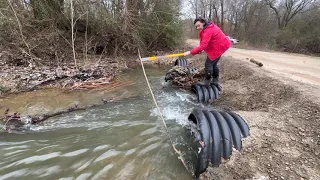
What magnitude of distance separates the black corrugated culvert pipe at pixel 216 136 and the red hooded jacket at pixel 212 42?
6.90ft

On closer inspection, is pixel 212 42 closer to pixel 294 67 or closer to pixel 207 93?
pixel 207 93

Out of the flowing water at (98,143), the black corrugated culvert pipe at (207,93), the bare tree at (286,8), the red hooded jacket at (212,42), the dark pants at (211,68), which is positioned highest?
the bare tree at (286,8)

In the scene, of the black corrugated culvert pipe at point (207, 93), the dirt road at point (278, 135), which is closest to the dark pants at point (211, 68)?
the black corrugated culvert pipe at point (207, 93)

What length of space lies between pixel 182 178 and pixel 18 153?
2582mm

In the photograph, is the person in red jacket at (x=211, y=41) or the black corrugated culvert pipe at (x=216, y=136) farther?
the person in red jacket at (x=211, y=41)

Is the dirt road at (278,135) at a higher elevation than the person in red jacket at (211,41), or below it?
below

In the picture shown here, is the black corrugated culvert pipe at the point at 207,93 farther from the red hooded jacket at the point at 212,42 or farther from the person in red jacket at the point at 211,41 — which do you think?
the red hooded jacket at the point at 212,42

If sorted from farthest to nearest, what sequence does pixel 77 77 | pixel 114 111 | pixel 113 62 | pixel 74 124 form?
pixel 113 62 → pixel 77 77 → pixel 114 111 → pixel 74 124

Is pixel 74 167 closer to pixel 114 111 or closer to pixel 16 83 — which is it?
pixel 114 111

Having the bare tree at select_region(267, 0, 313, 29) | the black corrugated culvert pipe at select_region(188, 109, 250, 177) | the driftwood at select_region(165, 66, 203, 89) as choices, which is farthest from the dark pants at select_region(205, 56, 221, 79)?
the bare tree at select_region(267, 0, 313, 29)

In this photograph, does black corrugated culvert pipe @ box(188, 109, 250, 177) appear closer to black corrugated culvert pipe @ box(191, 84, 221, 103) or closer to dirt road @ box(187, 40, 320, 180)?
dirt road @ box(187, 40, 320, 180)

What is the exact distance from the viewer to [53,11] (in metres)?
9.88

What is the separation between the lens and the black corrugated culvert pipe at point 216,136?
2.71 meters

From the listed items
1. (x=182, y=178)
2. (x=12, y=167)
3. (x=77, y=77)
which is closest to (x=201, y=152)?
(x=182, y=178)
